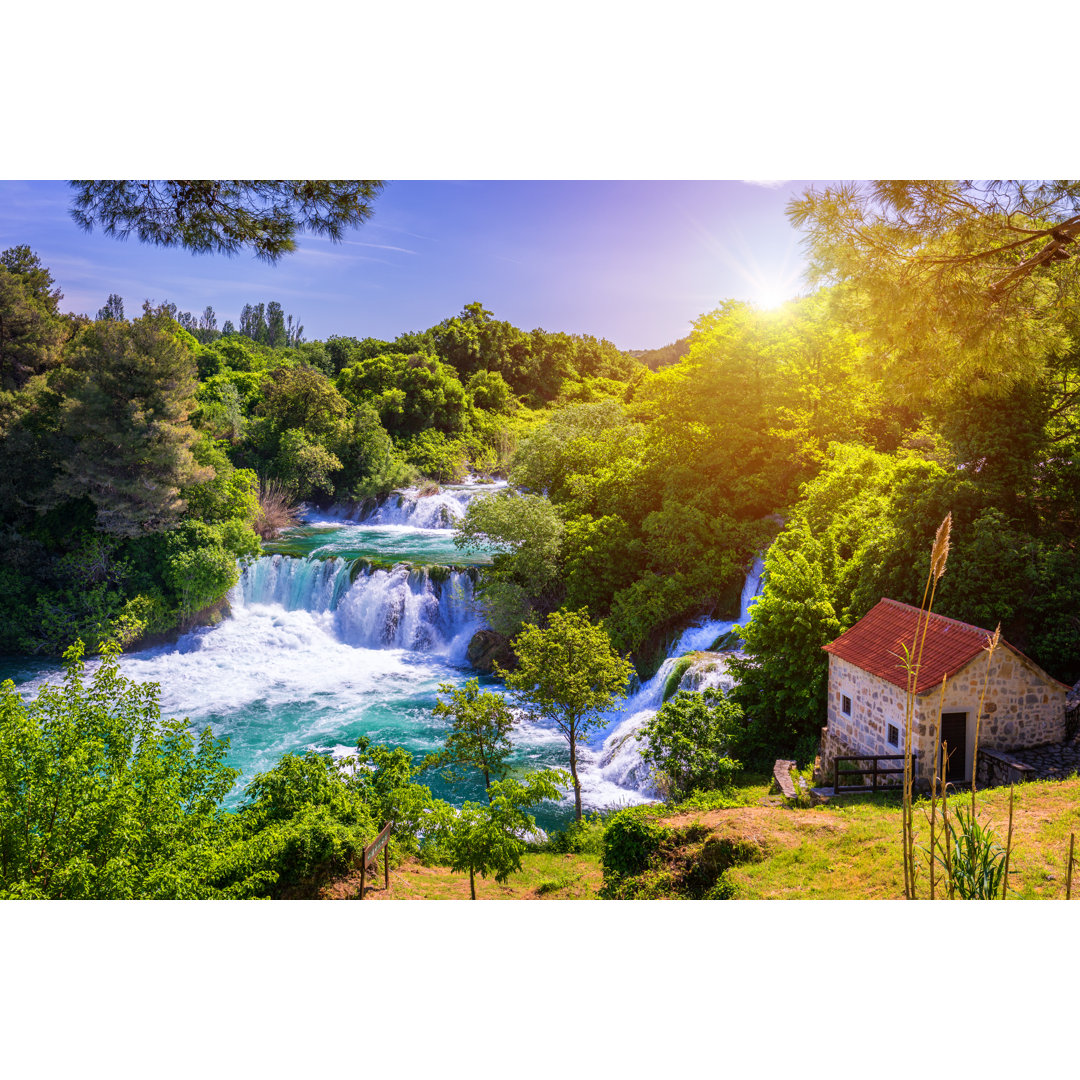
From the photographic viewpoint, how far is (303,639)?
35.3 ft

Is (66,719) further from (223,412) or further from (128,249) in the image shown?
(223,412)

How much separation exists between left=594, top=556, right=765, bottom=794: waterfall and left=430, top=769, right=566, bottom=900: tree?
2367mm

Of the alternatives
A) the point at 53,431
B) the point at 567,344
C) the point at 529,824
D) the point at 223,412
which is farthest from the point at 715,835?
the point at 567,344

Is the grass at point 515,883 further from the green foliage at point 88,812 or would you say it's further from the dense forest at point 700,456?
the dense forest at point 700,456

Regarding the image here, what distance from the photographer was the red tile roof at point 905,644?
178 inches

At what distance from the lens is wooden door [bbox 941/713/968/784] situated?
474 cm

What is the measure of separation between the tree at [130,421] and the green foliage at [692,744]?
325 inches

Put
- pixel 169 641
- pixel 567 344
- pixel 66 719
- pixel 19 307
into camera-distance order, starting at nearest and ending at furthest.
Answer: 1. pixel 66 719
2. pixel 19 307
3. pixel 169 641
4. pixel 567 344

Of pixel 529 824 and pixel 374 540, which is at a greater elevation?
pixel 374 540

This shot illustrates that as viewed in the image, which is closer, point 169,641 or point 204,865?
point 204,865

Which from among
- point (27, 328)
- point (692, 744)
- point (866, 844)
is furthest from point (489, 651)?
point (27, 328)

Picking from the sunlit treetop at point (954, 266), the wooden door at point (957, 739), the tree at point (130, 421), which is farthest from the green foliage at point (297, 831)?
the tree at point (130, 421)

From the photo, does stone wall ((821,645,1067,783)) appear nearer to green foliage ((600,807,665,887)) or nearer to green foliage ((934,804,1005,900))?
green foliage ((600,807,665,887))
